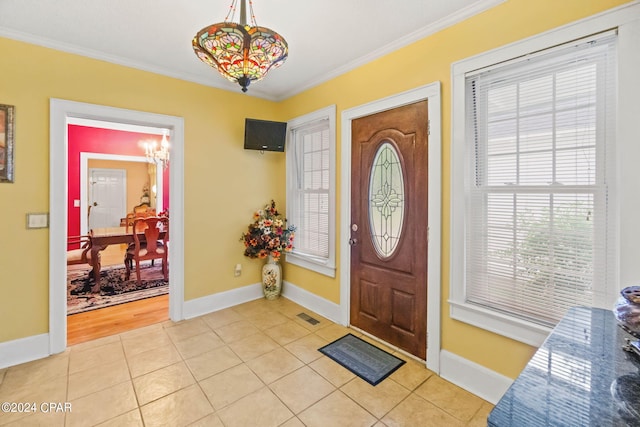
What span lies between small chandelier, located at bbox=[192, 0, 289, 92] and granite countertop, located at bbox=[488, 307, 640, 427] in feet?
5.61

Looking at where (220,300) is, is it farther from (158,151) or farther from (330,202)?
(158,151)

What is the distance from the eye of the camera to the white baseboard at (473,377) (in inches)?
73.1

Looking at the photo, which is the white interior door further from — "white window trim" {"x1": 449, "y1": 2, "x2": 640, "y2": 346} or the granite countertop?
the granite countertop

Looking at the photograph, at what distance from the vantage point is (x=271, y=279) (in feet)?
12.1

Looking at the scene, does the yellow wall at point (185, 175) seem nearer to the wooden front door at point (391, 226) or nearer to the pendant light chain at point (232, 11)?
the pendant light chain at point (232, 11)

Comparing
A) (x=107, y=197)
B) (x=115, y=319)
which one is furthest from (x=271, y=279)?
(x=107, y=197)

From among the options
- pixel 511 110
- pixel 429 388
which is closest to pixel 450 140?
pixel 511 110

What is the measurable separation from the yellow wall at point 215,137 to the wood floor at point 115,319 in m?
0.42

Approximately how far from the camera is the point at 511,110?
1.86 m

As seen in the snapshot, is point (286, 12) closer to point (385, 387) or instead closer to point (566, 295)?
point (566, 295)

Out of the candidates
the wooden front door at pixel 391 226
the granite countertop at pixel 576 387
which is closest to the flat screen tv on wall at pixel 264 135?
the wooden front door at pixel 391 226

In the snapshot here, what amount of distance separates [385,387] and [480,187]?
160 centimetres

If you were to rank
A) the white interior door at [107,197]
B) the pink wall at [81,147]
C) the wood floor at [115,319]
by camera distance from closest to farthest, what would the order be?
the wood floor at [115,319] → the pink wall at [81,147] → the white interior door at [107,197]

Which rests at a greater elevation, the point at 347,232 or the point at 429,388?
the point at 347,232
